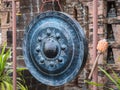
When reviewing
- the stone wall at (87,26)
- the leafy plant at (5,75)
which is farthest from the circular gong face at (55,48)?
the stone wall at (87,26)

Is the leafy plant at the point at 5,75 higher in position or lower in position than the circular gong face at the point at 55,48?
lower

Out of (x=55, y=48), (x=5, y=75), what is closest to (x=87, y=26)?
(x=5, y=75)

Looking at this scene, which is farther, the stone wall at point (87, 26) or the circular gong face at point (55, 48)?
the stone wall at point (87, 26)

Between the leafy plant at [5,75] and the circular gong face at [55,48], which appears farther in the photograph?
the leafy plant at [5,75]

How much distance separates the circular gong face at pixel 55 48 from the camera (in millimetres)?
4160

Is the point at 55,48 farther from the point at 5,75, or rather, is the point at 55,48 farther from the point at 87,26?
the point at 87,26

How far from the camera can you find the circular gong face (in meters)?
4.16

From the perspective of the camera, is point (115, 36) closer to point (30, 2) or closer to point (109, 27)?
point (109, 27)

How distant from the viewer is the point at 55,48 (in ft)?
13.9

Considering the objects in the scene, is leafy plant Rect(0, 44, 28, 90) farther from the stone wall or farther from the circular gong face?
the circular gong face

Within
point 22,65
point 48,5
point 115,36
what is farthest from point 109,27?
point 22,65

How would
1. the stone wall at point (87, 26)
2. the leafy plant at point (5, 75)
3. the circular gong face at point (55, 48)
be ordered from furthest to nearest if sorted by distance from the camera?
1. the stone wall at point (87, 26)
2. the leafy plant at point (5, 75)
3. the circular gong face at point (55, 48)

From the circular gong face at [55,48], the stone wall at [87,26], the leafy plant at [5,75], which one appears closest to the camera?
the circular gong face at [55,48]

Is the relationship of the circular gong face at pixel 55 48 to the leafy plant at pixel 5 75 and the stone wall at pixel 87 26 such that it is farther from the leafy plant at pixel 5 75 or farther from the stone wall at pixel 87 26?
the stone wall at pixel 87 26
